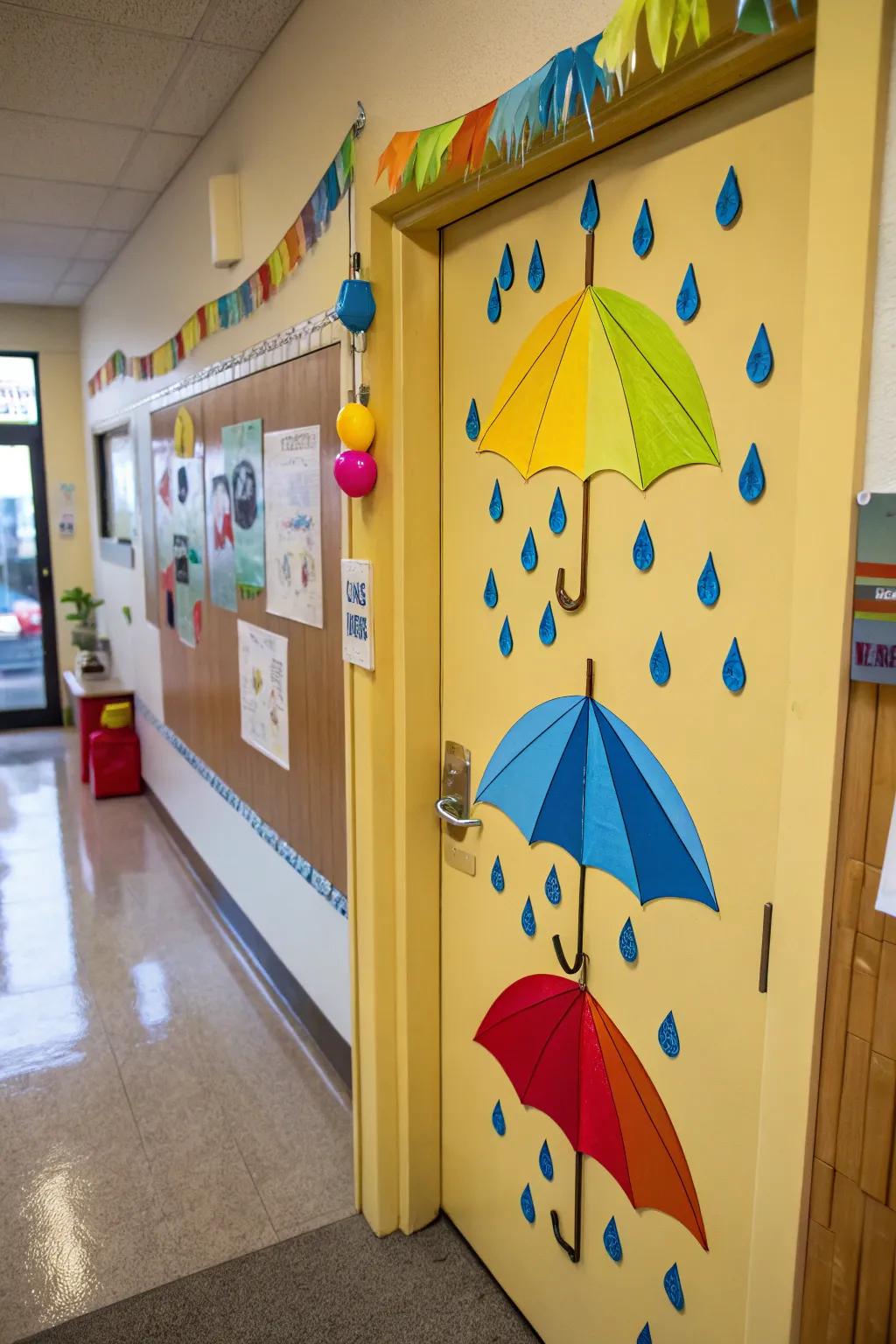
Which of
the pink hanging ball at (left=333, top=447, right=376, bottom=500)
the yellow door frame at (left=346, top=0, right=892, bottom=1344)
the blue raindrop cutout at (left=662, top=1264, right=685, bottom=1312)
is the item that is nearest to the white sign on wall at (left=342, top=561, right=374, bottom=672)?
the yellow door frame at (left=346, top=0, right=892, bottom=1344)

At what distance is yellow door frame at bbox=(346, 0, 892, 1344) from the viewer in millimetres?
938

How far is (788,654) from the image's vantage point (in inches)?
47.6

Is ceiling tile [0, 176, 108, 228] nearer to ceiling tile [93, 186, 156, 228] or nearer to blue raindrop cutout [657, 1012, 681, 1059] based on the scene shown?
ceiling tile [93, 186, 156, 228]

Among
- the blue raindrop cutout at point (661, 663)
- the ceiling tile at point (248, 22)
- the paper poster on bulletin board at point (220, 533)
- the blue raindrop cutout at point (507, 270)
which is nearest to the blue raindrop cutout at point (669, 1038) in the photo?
the blue raindrop cutout at point (661, 663)

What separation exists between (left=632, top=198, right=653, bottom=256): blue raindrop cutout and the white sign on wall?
83 centimetres

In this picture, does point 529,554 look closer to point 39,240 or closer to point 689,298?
point 689,298

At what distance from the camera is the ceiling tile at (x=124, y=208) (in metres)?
3.93

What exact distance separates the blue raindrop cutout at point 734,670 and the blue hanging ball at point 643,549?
0.20 meters

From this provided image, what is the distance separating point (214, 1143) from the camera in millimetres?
2469

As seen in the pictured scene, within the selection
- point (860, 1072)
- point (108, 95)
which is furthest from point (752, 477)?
point (108, 95)

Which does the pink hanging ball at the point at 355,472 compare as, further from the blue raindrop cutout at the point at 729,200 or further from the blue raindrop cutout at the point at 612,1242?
the blue raindrop cutout at the point at 612,1242

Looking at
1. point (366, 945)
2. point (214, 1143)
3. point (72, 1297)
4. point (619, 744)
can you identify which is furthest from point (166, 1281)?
point (619, 744)

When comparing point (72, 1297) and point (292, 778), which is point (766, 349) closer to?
point (292, 778)

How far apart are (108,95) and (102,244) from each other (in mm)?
1997
